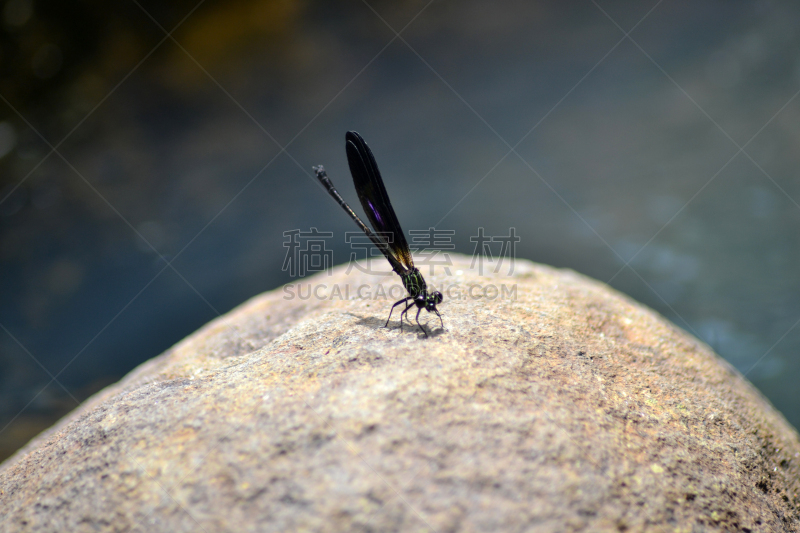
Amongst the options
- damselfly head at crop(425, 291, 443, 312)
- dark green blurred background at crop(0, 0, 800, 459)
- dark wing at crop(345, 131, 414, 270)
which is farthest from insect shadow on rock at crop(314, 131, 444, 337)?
dark green blurred background at crop(0, 0, 800, 459)

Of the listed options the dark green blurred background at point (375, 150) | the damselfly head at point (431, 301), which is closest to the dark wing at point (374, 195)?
the damselfly head at point (431, 301)

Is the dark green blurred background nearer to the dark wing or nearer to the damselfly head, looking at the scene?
the dark wing

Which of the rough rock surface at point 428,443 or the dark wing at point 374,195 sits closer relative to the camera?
the rough rock surface at point 428,443

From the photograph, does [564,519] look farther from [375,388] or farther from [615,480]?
[375,388]

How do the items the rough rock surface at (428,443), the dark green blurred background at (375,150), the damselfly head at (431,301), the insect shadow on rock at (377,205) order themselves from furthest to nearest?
the dark green blurred background at (375,150) → the insect shadow on rock at (377,205) → the damselfly head at (431,301) → the rough rock surface at (428,443)

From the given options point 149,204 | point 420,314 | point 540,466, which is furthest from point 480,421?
point 149,204

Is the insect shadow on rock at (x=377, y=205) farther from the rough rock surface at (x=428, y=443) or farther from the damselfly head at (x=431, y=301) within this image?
the rough rock surface at (x=428, y=443)

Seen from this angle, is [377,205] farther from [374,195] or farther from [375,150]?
[375,150]
